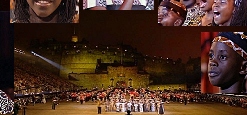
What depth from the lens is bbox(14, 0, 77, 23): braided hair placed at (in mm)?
11477

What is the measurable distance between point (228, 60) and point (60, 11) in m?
3.98

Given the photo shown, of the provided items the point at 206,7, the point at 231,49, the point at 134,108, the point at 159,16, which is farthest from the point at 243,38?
the point at 134,108

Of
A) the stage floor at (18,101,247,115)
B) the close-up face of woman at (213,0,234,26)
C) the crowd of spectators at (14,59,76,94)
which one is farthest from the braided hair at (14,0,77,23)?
the close-up face of woman at (213,0,234,26)

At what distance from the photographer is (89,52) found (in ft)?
37.6

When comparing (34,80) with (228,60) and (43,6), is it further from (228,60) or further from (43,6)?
(228,60)

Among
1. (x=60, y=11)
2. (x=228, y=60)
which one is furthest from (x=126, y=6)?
(x=228, y=60)

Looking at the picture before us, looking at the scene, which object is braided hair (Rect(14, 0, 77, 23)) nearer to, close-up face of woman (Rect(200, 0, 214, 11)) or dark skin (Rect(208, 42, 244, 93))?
close-up face of woman (Rect(200, 0, 214, 11))

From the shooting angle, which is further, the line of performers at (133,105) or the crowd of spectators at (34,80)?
the crowd of spectators at (34,80)

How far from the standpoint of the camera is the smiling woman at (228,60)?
37.7 ft

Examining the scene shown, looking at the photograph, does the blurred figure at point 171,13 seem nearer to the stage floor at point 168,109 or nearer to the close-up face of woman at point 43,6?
the stage floor at point 168,109

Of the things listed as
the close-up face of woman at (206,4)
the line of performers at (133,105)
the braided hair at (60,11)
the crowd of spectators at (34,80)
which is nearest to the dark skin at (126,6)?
the braided hair at (60,11)

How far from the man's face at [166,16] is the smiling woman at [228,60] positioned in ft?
3.45


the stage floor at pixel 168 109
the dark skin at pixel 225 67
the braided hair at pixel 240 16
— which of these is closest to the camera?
the stage floor at pixel 168 109

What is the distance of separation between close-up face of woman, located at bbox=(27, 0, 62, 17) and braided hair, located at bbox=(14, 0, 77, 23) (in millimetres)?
101
